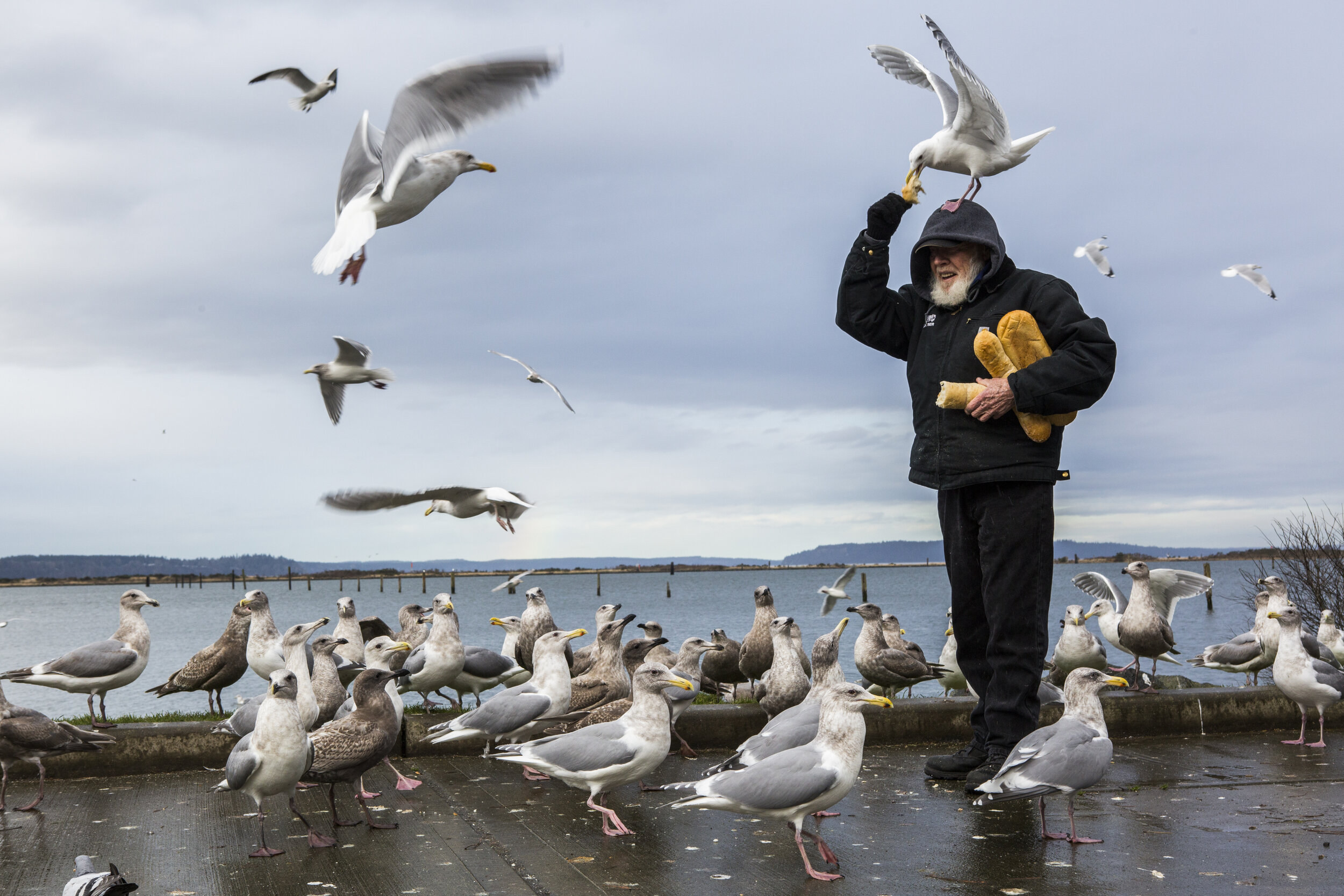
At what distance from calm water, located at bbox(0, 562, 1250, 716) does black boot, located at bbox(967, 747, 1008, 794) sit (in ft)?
28.0

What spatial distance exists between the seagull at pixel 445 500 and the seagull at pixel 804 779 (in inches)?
74.8

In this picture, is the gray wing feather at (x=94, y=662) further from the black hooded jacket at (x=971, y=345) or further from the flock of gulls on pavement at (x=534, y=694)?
the black hooded jacket at (x=971, y=345)

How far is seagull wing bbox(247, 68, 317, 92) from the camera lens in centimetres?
632

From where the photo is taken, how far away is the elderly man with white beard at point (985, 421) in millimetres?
5500

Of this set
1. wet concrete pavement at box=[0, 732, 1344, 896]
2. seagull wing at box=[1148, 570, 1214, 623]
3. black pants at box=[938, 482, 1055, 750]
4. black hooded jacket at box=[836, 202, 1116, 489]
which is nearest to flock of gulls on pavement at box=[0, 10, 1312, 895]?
wet concrete pavement at box=[0, 732, 1344, 896]

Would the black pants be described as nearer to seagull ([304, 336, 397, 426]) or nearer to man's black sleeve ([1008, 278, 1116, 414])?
man's black sleeve ([1008, 278, 1116, 414])

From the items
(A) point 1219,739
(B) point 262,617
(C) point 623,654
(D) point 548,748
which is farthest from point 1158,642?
(B) point 262,617

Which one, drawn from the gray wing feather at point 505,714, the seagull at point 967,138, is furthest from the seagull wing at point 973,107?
the gray wing feather at point 505,714

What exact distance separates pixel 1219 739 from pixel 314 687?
6462 millimetres

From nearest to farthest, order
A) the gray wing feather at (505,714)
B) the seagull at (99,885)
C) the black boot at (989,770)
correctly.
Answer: the seagull at (99,885), the black boot at (989,770), the gray wing feather at (505,714)

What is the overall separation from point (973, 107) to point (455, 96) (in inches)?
105

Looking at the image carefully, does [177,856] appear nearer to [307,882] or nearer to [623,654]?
[307,882]

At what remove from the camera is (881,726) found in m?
7.47

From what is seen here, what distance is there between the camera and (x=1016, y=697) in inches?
221
